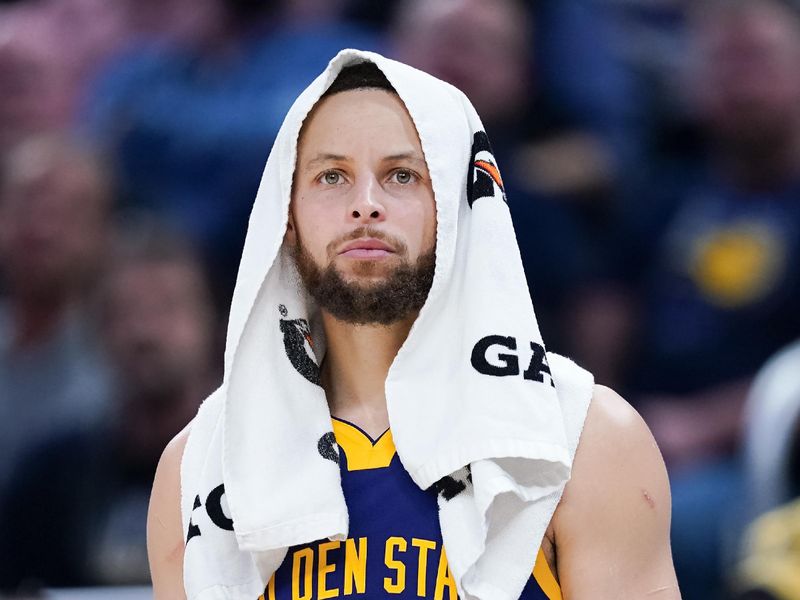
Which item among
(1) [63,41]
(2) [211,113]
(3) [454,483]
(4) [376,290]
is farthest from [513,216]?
(3) [454,483]

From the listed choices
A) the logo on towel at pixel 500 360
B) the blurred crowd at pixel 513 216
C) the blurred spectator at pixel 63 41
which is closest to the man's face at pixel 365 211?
the logo on towel at pixel 500 360

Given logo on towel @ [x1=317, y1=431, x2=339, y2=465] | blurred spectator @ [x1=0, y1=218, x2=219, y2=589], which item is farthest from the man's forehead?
blurred spectator @ [x1=0, y1=218, x2=219, y2=589]

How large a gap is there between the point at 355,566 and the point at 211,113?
2748 mm

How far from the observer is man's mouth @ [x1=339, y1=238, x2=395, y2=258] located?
2.25 m

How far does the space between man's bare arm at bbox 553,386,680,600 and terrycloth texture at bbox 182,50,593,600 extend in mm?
38

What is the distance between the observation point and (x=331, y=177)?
→ 7.63 ft

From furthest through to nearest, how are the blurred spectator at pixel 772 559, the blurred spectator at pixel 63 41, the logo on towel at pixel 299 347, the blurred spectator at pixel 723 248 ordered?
the blurred spectator at pixel 63 41 < the blurred spectator at pixel 723 248 < the blurred spectator at pixel 772 559 < the logo on towel at pixel 299 347

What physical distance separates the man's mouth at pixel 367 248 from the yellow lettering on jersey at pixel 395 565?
1.49ft

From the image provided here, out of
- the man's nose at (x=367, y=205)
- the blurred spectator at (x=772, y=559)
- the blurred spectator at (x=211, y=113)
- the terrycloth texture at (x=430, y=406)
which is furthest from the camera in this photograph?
the blurred spectator at (x=211, y=113)

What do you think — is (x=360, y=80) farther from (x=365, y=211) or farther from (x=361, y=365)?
(x=361, y=365)

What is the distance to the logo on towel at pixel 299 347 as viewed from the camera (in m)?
2.35

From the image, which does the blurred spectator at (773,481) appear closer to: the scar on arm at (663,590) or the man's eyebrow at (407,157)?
the scar on arm at (663,590)

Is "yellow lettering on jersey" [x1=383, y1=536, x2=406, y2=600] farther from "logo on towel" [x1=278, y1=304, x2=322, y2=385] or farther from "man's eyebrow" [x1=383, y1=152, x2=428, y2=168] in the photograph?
"man's eyebrow" [x1=383, y1=152, x2=428, y2=168]

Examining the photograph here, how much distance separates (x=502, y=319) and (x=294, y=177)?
0.45m
